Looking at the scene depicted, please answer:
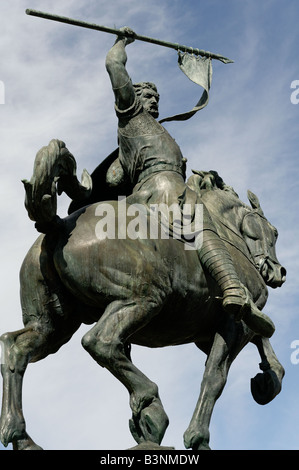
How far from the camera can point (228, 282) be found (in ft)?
30.5

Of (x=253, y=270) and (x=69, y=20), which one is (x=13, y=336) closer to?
(x=253, y=270)

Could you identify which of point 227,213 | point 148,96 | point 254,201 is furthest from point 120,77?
point 254,201

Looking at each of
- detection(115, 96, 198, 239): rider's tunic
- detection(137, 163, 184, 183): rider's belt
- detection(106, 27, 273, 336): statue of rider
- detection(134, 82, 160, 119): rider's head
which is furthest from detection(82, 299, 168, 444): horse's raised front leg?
detection(134, 82, 160, 119): rider's head

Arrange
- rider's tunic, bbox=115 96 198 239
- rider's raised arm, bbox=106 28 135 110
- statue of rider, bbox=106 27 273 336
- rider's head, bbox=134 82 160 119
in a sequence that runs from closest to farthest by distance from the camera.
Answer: statue of rider, bbox=106 27 273 336
rider's tunic, bbox=115 96 198 239
rider's raised arm, bbox=106 28 135 110
rider's head, bbox=134 82 160 119

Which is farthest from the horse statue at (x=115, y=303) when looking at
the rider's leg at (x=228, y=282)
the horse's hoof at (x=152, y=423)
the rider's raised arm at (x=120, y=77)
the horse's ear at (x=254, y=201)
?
the horse's ear at (x=254, y=201)

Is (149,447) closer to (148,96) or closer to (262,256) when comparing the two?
(262,256)

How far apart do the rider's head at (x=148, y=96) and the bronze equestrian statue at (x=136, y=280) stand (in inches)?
0.5

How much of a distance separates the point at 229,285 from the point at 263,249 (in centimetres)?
147

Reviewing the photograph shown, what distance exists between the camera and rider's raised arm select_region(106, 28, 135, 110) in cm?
1001

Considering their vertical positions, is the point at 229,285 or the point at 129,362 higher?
the point at 229,285

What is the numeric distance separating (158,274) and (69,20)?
107 inches

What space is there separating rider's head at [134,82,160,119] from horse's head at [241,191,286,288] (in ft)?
4.64

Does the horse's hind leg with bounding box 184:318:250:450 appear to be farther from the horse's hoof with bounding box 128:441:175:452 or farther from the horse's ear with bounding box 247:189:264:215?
the horse's ear with bounding box 247:189:264:215

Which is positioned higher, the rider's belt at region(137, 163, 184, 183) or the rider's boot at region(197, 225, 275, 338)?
the rider's belt at region(137, 163, 184, 183)
